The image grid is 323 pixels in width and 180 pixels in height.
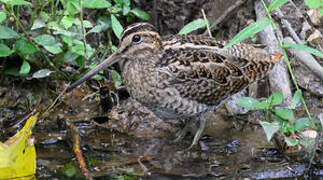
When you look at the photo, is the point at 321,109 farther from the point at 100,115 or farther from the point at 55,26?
the point at 55,26

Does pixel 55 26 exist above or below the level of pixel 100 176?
above

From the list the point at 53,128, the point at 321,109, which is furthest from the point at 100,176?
the point at 321,109

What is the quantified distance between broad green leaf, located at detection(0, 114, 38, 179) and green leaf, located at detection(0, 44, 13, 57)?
1.01m

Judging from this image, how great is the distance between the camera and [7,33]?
172 inches

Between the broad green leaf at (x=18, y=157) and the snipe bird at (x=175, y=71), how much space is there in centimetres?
92

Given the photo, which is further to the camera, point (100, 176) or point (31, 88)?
point (31, 88)

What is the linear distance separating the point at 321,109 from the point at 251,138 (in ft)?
3.00

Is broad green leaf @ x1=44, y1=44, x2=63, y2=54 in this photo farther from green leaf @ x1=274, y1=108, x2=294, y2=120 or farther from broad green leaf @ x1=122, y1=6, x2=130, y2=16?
green leaf @ x1=274, y1=108, x2=294, y2=120

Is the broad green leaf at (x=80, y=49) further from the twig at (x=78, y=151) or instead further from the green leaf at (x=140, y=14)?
the green leaf at (x=140, y=14)

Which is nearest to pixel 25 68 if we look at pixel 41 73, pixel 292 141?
pixel 41 73

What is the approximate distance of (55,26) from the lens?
176 inches

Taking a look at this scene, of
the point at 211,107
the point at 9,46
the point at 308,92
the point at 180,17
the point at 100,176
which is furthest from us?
the point at 180,17

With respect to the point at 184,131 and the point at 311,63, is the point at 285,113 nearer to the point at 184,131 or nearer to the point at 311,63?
the point at 311,63

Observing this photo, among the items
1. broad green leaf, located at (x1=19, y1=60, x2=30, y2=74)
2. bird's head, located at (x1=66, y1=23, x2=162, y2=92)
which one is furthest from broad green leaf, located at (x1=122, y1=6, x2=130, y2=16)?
broad green leaf, located at (x1=19, y1=60, x2=30, y2=74)
